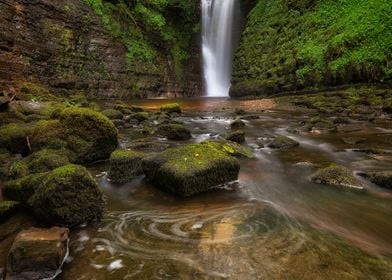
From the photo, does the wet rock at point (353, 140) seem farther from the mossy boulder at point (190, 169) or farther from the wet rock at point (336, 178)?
the mossy boulder at point (190, 169)

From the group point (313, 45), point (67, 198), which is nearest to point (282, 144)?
point (67, 198)

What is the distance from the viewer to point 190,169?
4078 millimetres

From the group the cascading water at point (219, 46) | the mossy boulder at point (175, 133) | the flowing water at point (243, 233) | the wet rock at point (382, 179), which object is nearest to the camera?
the flowing water at point (243, 233)

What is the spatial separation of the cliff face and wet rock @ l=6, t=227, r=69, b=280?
34.0ft

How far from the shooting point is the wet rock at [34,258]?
228 centimetres

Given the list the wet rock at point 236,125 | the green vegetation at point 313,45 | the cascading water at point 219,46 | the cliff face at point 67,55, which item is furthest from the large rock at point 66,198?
the cascading water at point 219,46

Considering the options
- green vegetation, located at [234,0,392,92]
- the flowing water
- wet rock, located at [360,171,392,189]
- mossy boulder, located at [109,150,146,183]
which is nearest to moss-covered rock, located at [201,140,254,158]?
the flowing water

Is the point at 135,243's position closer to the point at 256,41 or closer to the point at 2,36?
the point at 2,36

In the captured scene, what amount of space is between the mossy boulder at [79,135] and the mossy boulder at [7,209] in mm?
1969

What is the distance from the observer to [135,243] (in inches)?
113

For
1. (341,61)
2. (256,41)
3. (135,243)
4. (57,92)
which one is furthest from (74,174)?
(256,41)

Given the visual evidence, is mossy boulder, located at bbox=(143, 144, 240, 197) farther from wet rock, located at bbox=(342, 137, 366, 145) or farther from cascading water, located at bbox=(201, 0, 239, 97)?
cascading water, located at bbox=(201, 0, 239, 97)

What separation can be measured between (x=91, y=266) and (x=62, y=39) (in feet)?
59.3

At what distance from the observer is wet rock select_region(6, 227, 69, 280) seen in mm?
2277
